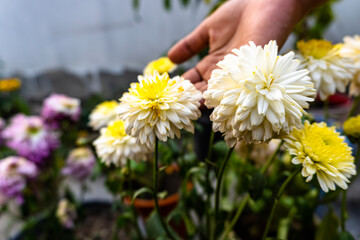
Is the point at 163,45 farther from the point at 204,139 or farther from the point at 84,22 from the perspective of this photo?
the point at 204,139

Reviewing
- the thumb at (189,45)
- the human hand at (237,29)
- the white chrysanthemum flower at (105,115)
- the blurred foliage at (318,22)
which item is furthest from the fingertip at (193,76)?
the blurred foliage at (318,22)

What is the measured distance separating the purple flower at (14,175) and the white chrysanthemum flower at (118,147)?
1.04ft

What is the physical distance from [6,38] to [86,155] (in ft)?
5.71

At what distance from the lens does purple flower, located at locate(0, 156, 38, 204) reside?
621mm

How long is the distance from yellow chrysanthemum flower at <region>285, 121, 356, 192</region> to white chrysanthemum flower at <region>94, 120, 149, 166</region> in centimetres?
23

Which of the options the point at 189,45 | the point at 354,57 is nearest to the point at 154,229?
the point at 189,45

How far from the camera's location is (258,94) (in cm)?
27

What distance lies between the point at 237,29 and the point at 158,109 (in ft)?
1.03

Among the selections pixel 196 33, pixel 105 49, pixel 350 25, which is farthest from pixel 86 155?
pixel 350 25

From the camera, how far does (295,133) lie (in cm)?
33

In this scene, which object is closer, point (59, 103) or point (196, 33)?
point (196, 33)

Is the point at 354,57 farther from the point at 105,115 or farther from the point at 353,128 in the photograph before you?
the point at 105,115

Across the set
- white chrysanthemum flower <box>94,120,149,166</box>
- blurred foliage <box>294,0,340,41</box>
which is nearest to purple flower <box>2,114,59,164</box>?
white chrysanthemum flower <box>94,120,149,166</box>

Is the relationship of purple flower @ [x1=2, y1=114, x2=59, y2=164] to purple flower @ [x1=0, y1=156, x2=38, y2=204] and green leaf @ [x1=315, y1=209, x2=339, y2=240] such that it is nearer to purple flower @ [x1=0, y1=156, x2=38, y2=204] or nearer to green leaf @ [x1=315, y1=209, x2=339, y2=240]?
purple flower @ [x1=0, y1=156, x2=38, y2=204]
